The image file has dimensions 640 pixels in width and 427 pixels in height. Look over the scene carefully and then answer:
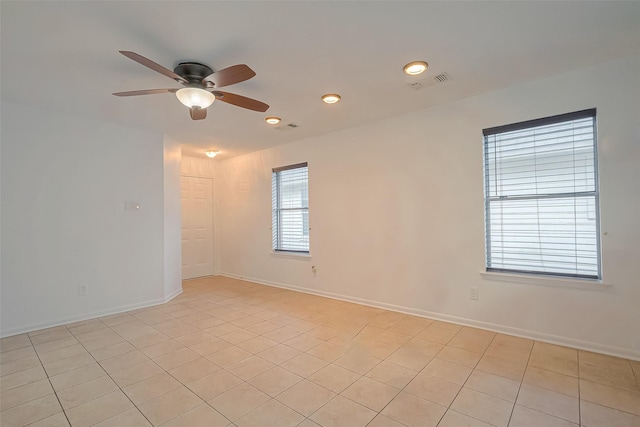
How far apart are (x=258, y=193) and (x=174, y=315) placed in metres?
2.60

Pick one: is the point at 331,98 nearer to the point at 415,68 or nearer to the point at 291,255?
the point at 415,68

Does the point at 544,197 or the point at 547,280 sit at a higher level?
the point at 544,197

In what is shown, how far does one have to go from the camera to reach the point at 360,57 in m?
2.39

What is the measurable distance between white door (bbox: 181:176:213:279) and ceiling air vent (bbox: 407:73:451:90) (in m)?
4.85

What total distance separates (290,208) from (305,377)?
10.7ft

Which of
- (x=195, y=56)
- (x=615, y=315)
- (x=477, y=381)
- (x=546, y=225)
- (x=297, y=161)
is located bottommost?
(x=477, y=381)

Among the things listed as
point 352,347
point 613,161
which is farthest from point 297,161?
point 613,161

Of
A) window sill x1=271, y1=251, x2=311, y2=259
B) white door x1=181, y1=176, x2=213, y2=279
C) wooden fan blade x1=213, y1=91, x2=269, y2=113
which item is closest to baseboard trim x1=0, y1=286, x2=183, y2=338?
white door x1=181, y1=176, x2=213, y2=279

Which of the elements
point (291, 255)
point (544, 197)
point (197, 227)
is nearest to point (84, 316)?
point (197, 227)

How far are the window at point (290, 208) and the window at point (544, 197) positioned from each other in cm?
275

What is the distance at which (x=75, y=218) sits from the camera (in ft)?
12.0

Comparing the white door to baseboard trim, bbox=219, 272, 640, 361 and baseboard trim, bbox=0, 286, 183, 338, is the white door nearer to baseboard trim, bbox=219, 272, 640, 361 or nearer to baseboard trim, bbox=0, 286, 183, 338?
baseboard trim, bbox=0, 286, 183, 338

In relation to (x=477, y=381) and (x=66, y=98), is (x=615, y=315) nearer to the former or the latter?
(x=477, y=381)

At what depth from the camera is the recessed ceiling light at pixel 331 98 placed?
123 inches
